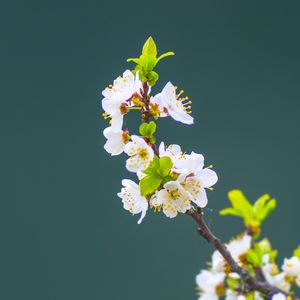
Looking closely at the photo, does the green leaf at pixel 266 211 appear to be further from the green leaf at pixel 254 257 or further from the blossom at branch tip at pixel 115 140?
the blossom at branch tip at pixel 115 140

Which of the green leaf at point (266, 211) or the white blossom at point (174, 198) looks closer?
the green leaf at point (266, 211)

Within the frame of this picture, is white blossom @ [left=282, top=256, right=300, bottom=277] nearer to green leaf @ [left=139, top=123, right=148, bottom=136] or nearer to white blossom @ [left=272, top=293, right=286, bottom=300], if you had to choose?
white blossom @ [left=272, top=293, right=286, bottom=300]

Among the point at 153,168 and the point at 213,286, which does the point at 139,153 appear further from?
the point at 213,286

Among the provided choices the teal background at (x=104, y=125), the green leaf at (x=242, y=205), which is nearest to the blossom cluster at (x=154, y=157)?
the green leaf at (x=242, y=205)

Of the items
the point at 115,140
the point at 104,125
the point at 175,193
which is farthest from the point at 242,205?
the point at 104,125

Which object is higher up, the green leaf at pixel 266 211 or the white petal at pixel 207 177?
the white petal at pixel 207 177

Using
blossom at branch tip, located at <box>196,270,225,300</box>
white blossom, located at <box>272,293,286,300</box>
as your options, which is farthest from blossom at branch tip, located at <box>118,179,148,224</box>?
white blossom, located at <box>272,293,286,300</box>
